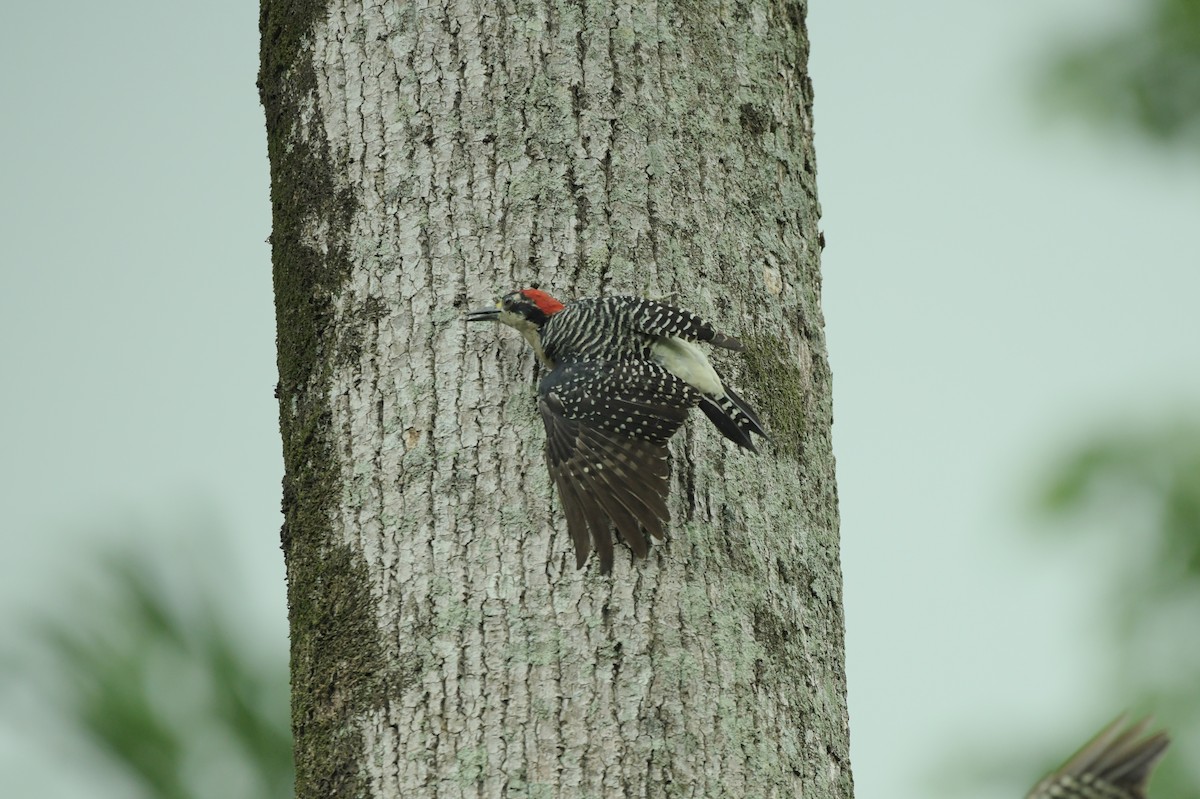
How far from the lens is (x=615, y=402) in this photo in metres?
3.06

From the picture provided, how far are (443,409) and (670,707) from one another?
0.75 metres

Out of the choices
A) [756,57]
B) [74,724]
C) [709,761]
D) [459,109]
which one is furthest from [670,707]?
[74,724]

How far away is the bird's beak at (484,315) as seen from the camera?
A: 2.68m

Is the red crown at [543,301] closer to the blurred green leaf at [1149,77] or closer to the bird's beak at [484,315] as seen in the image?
the bird's beak at [484,315]

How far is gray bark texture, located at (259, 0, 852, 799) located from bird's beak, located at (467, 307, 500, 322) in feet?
0.08

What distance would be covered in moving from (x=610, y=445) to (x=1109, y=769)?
1.21m

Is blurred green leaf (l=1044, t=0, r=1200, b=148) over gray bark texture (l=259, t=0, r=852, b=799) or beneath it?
over

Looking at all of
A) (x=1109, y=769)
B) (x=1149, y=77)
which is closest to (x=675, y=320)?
(x=1109, y=769)

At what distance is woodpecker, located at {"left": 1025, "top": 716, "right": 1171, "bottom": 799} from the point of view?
2139 mm

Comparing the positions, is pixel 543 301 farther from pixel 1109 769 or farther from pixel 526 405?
pixel 1109 769

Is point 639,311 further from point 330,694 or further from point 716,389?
point 330,694

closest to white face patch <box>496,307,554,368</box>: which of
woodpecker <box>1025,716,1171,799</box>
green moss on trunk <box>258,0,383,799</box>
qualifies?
green moss on trunk <box>258,0,383,799</box>

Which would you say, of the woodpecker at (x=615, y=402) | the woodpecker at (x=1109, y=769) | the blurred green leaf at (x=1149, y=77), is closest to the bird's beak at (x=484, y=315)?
the woodpecker at (x=615, y=402)

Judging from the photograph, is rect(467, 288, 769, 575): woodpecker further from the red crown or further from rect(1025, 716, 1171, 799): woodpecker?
rect(1025, 716, 1171, 799): woodpecker
